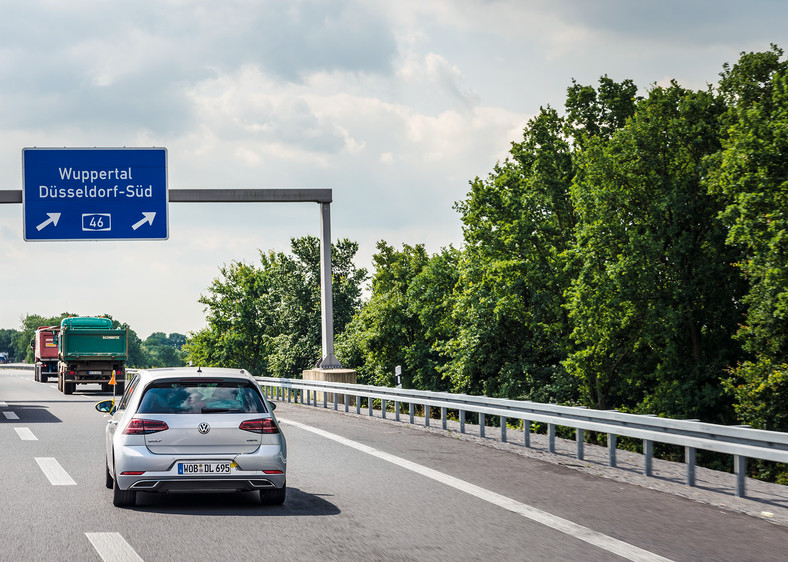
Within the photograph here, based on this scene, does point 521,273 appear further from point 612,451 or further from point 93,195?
point 612,451

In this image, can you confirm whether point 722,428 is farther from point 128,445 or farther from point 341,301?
point 341,301

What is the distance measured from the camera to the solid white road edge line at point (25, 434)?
1605cm

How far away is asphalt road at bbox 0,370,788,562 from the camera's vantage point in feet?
22.3

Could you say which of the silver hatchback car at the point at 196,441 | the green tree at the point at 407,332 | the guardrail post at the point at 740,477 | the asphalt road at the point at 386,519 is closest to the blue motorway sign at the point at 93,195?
the asphalt road at the point at 386,519

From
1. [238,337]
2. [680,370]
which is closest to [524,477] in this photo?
[680,370]

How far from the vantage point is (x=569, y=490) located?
9891mm

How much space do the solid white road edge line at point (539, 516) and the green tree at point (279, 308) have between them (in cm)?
6190

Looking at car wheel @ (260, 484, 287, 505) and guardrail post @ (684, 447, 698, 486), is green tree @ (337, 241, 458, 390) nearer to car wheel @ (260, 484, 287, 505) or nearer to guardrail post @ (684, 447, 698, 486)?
guardrail post @ (684, 447, 698, 486)

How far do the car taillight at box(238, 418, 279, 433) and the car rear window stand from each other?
0.13m

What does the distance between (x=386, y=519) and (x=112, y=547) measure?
7.52 ft

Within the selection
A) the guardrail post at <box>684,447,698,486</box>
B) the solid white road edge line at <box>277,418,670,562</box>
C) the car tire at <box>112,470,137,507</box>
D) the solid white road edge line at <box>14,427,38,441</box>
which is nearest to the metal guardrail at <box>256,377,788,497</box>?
the guardrail post at <box>684,447,698,486</box>

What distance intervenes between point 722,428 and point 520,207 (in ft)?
124

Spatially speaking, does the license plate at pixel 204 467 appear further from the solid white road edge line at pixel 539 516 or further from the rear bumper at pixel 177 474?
the solid white road edge line at pixel 539 516

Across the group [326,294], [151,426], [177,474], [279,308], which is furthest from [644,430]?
[279,308]
